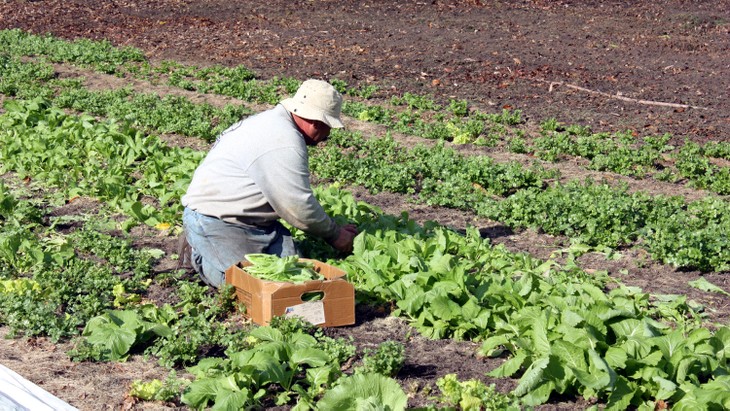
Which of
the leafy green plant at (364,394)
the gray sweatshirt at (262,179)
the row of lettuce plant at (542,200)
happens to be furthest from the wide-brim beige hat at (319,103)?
the row of lettuce plant at (542,200)

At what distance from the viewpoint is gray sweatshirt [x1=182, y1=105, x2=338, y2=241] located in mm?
6160

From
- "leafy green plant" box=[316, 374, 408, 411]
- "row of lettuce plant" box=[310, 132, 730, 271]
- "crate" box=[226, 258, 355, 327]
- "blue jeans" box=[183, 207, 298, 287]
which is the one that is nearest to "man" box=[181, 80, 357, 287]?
"blue jeans" box=[183, 207, 298, 287]

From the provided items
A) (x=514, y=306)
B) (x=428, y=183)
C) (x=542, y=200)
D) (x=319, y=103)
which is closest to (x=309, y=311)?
(x=514, y=306)

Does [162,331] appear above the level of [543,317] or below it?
below

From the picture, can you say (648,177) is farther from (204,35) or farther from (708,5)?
(708,5)

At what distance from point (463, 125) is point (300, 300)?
6020 mm

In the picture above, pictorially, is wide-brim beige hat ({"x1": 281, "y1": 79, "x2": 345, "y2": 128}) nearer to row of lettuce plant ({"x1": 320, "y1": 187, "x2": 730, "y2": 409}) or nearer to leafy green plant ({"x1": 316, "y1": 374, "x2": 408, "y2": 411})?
row of lettuce plant ({"x1": 320, "y1": 187, "x2": 730, "y2": 409})

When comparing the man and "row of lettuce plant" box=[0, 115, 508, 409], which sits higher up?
the man

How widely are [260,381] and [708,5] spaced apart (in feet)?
63.5

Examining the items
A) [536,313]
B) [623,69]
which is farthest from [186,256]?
[623,69]

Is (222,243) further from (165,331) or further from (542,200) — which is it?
(542,200)

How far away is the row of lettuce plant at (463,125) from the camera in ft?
32.8

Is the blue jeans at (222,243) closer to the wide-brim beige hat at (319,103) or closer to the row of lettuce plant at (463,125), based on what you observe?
the wide-brim beige hat at (319,103)

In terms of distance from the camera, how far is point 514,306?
5.80 meters
